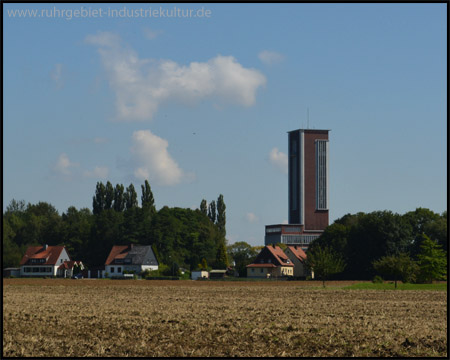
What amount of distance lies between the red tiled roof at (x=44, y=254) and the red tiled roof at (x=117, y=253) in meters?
9.62

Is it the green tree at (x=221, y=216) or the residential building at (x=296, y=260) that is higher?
the green tree at (x=221, y=216)

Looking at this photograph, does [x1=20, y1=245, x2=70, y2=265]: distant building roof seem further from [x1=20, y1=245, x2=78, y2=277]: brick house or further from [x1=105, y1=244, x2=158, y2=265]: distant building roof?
[x1=105, y1=244, x2=158, y2=265]: distant building roof

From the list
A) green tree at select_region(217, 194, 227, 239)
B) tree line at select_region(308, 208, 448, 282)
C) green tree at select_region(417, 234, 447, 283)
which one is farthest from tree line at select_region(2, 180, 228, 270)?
green tree at select_region(417, 234, 447, 283)

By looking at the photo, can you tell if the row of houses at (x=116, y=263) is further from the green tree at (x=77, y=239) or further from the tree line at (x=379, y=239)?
the tree line at (x=379, y=239)

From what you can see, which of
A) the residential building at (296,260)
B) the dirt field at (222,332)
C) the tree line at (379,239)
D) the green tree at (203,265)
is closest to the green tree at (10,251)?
the green tree at (203,265)

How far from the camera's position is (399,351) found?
73.3 ft

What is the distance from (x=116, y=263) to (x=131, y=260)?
3802 millimetres

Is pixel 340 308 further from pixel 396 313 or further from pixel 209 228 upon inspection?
pixel 209 228

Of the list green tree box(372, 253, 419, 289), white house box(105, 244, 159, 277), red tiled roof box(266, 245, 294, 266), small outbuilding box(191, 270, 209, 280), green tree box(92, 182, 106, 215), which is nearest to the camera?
green tree box(372, 253, 419, 289)

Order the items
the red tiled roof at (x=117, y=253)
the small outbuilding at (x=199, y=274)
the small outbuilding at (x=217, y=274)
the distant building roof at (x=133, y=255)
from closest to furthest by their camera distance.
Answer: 1. the small outbuilding at (x=199, y=274)
2. the small outbuilding at (x=217, y=274)
3. the distant building roof at (x=133, y=255)
4. the red tiled roof at (x=117, y=253)

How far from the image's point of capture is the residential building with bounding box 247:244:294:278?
5851 inches

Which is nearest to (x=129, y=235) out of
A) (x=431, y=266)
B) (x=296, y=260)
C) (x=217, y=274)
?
(x=217, y=274)

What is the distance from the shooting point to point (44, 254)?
6102 inches

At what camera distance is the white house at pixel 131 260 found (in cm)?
15162
